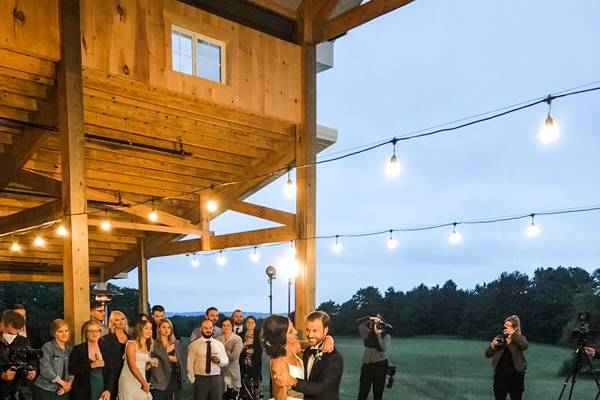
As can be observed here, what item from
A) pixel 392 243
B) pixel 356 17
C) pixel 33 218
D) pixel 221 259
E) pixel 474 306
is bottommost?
pixel 474 306

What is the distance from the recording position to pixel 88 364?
489 cm

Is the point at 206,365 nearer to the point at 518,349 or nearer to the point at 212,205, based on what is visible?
the point at 518,349

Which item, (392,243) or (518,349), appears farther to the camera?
(392,243)

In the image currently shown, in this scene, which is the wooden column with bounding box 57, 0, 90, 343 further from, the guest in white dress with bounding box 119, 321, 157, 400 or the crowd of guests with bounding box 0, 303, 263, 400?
the guest in white dress with bounding box 119, 321, 157, 400

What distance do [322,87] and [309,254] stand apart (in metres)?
69.7

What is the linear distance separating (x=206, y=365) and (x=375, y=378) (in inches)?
86.9

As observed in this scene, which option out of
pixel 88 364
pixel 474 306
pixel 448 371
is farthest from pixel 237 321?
pixel 474 306

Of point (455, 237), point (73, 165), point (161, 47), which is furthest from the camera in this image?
point (161, 47)

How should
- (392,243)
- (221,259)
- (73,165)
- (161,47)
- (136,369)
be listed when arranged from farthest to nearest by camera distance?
(221,259) → (392,243) → (161,47) → (73,165) → (136,369)

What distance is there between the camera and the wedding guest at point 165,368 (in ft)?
17.9

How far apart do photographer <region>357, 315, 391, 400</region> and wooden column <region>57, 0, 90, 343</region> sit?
3.27 metres

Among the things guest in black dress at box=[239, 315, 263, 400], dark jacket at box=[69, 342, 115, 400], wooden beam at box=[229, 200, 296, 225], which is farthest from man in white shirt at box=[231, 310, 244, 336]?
dark jacket at box=[69, 342, 115, 400]

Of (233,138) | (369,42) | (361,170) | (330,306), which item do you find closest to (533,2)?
(369,42)

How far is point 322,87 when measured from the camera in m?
75.2
